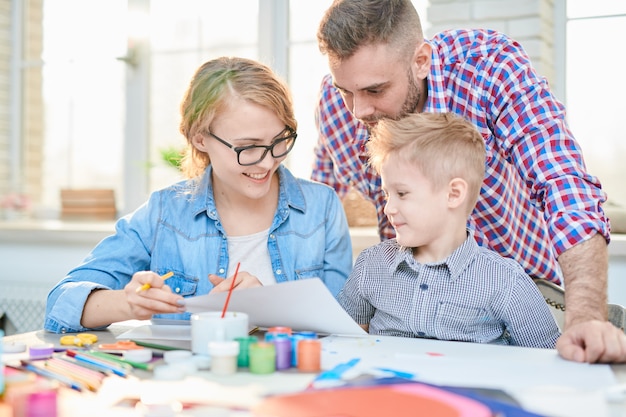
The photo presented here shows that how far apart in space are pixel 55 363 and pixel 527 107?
1.15 meters

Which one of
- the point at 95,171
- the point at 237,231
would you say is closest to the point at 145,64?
the point at 95,171

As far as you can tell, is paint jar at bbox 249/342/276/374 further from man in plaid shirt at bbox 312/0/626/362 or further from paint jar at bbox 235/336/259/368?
man in plaid shirt at bbox 312/0/626/362

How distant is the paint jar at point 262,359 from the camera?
1099 mm

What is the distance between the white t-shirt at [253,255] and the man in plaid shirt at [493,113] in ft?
1.36

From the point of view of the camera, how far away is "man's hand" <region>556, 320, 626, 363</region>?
1163 mm

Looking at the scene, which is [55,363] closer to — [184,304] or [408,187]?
[184,304]

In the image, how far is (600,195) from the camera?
152 centimetres

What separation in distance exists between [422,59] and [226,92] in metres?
0.52

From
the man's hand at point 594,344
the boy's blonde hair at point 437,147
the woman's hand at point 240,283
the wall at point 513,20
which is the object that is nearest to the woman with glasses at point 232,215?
the woman's hand at point 240,283

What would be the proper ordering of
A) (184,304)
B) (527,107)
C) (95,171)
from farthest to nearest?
(95,171), (527,107), (184,304)

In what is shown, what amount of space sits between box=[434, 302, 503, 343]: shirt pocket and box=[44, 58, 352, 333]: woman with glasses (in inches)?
13.6

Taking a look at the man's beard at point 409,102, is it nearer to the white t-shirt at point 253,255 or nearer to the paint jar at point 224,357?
the white t-shirt at point 253,255

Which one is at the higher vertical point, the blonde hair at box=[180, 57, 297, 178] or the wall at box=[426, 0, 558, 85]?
the wall at box=[426, 0, 558, 85]

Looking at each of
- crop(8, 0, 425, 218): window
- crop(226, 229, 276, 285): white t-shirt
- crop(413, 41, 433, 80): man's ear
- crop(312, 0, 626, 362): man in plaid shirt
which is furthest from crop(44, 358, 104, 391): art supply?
crop(8, 0, 425, 218): window
